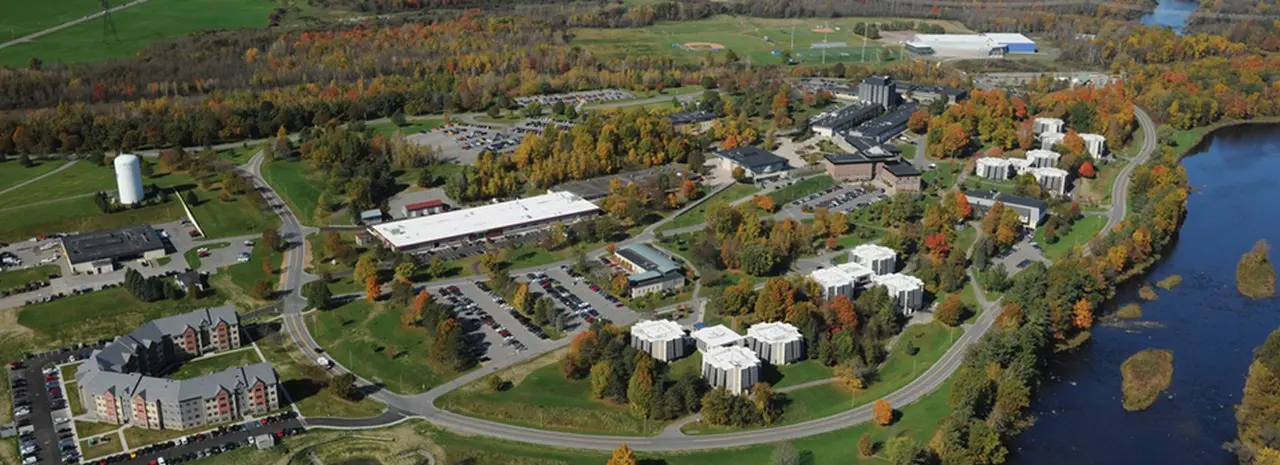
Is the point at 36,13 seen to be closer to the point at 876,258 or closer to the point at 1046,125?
the point at 876,258

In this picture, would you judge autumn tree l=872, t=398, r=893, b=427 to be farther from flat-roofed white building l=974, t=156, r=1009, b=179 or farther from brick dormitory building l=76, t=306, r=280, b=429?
flat-roofed white building l=974, t=156, r=1009, b=179

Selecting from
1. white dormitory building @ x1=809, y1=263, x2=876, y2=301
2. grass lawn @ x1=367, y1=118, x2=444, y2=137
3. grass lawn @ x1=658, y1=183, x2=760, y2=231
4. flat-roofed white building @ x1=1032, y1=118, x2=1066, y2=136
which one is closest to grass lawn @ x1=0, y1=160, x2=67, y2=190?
grass lawn @ x1=367, y1=118, x2=444, y2=137

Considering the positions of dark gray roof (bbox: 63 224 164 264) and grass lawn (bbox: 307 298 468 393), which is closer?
grass lawn (bbox: 307 298 468 393)

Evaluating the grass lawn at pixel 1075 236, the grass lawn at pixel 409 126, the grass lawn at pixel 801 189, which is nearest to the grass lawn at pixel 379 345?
the grass lawn at pixel 801 189

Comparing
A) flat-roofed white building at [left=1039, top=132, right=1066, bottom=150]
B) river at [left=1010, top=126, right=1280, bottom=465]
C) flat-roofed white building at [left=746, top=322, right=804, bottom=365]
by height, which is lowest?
river at [left=1010, top=126, right=1280, bottom=465]

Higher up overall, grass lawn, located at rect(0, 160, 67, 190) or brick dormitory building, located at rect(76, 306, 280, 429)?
grass lawn, located at rect(0, 160, 67, 190)

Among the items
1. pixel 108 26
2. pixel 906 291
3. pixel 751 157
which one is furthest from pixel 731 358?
pixel 108 26
